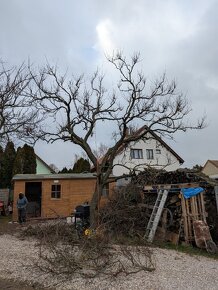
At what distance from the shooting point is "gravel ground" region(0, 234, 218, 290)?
6.98 meters

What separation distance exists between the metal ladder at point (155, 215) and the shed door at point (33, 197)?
11.9 metres

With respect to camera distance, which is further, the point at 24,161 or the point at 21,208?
the point at 24,161

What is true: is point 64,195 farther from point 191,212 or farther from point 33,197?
point 191,212

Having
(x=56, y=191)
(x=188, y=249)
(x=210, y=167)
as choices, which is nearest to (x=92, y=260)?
(x=188, y=249)

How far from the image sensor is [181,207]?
13.4 metres

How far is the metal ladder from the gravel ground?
6.73 feet

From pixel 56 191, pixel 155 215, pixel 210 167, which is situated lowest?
pixel 155 215

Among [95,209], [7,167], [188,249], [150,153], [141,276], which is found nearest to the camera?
[141,276]

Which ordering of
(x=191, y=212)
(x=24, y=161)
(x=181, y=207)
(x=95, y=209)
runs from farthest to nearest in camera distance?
1. (x=24, y=161)
2. (x=95, y=209)
3. (x=181, y=207)
4. (x=191, y=212)

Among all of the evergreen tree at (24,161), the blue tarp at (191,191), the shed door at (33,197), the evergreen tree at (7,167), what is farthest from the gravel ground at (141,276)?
the evergreen tree at (7,167)

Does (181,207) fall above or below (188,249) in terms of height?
above

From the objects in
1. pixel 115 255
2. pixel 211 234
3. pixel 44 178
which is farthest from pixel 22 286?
pixel 44 178

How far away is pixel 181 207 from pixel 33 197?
48.9 feet

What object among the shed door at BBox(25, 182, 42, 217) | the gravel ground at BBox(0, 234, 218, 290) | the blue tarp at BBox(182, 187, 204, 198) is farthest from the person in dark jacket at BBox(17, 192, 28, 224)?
the blue tarp at BBox(182, 187, 204, 198)
